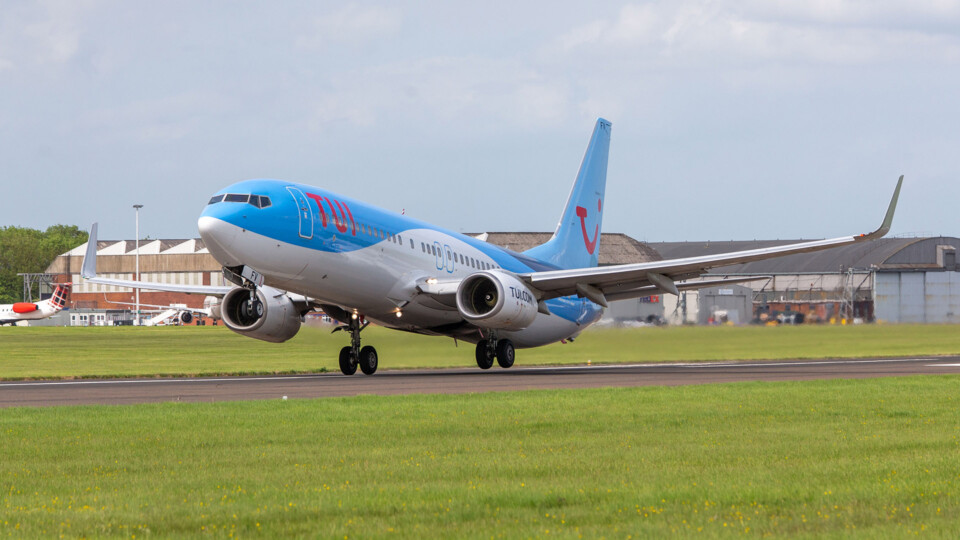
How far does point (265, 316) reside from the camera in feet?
107

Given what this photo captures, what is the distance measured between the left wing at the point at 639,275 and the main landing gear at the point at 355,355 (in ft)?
16.6

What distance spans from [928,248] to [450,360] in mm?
74411

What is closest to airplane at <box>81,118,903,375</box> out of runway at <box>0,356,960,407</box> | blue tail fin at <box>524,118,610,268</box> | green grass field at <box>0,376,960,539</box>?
blue tail fin at <box>524,118,610,268</box>

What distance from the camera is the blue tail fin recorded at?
41.8m

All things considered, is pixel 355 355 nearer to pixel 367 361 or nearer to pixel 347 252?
pixel 367 361

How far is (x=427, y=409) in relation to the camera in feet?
61.0

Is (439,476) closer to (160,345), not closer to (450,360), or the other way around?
(450,360)

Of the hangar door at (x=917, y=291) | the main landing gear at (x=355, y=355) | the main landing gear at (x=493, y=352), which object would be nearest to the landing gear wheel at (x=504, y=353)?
the main landing gear at (x=493, y=352)

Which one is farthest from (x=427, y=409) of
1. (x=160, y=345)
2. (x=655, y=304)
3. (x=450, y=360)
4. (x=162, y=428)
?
(x=160, y=345)

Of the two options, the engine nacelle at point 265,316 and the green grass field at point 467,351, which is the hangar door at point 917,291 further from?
the engine nacelle at point 265,316

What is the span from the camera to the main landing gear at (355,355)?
33812mm

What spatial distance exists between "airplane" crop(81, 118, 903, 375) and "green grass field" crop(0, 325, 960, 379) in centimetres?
135

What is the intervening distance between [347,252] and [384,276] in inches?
70.6

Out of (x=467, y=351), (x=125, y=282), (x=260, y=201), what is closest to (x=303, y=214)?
(x=260, y=201)
